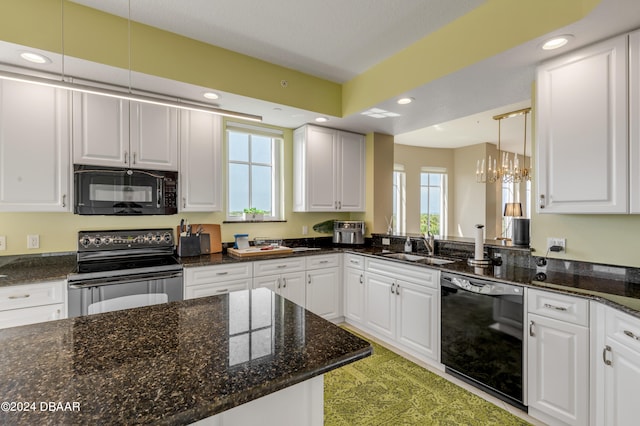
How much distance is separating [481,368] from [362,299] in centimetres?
134

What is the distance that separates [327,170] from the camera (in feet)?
12.5

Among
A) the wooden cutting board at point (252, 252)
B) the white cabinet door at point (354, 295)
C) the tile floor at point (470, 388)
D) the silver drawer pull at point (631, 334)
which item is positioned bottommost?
the tile floor at point (470, 388)

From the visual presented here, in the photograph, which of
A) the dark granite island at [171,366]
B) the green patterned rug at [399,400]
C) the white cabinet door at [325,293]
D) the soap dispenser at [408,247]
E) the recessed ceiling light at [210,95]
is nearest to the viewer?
the dark granite island at [171,366]

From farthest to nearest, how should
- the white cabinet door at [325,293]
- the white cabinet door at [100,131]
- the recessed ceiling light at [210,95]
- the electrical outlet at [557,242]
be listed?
the white cabinet door at [325,293] < the recessed ceiling light at [210,95] < the white cabinet door at [100,131] < the electrical outlet at [557,242]

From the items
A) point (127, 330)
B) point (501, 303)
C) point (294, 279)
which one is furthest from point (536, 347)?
point (127, 330)

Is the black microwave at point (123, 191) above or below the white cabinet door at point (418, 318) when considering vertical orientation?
above

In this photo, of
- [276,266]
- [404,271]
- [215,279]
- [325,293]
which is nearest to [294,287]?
[276,266]

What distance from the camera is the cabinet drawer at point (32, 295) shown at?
1915 mm

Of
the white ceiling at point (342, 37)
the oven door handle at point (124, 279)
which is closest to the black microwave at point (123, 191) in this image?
the oven door handle at point (124, 279)

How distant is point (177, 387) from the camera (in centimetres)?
80

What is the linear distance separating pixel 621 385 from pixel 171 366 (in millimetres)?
2140

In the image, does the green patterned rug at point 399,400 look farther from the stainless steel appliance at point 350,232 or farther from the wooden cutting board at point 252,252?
the stainless steel appliance at point 350,232

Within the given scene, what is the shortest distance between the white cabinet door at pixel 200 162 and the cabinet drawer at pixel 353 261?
156 centimetres

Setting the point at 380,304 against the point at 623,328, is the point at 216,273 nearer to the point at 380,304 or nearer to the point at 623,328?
the point at 380,304
